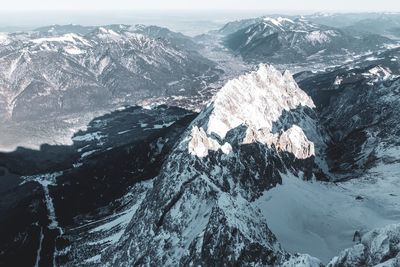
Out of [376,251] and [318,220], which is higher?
[376,251]

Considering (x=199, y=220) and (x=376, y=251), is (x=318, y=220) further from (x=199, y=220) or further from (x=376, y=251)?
(x=376, y=251)

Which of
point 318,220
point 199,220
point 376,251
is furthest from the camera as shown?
point 318,220

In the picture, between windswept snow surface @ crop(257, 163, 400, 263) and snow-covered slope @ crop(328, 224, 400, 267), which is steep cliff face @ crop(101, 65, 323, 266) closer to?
snow-covered slope @ crop(328, 224, 400, 267)

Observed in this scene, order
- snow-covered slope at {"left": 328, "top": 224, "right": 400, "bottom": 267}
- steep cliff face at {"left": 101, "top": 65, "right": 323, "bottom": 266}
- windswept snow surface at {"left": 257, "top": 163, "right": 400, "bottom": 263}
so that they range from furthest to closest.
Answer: windswept snow surface at {"left": 257, "top": 163, "right": 400, "bottom": 263}, steep cliff face at {"left": 101, "top": 65, "right": 323, "bottom": 266}, snow-covered slope at {"left": 328, "top": 224, "right": 400, "bottom": 267}

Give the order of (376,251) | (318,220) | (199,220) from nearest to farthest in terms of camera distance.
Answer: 1. (376,251)
2. (199,220)
3. (318,220)

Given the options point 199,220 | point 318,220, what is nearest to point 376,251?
point 199,220

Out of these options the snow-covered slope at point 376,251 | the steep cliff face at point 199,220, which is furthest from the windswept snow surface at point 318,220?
the snow-covered slope at point 376,251

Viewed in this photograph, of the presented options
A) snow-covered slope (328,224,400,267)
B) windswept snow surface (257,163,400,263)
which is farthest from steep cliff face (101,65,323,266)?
windswept snow surface (257,163,400,263)

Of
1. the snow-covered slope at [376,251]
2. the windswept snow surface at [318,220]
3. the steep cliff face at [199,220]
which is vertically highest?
the snow-covered slope at [376,251]

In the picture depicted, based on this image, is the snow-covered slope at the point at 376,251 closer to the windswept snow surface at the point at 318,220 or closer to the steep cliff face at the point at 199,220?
the steep cliff face at the point at 199,220

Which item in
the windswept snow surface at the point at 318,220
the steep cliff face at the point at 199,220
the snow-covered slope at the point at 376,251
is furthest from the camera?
the windswept snow surface at the point at 318,220

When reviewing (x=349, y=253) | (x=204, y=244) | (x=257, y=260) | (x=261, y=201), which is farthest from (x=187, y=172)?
(x=349, y=253)

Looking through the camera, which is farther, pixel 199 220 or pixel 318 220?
pixel 318 220

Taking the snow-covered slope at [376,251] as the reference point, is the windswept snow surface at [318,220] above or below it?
below
